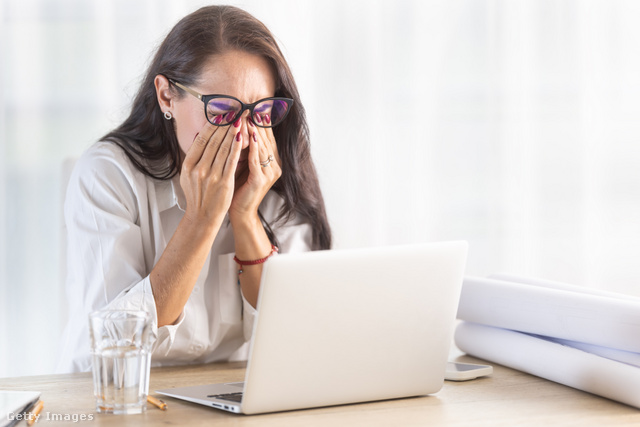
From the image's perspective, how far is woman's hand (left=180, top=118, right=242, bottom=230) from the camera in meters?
1.29

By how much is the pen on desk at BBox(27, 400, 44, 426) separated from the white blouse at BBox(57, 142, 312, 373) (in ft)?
1.10

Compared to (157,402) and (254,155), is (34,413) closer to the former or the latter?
(157,402)

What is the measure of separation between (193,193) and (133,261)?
0.18 meters

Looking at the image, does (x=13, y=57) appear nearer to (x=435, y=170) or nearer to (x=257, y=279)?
(x=257, y=279)

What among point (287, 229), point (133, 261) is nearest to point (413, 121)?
point (287, 229)

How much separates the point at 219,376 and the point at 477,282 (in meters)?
0.47

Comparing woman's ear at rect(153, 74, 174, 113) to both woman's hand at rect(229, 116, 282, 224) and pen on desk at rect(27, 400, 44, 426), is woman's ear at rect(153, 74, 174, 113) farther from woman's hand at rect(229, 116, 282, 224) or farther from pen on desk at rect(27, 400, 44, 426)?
pen on desk at rect(27, 400, 44, 426)

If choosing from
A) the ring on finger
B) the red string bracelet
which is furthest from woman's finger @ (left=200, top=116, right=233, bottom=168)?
the red string bracelet

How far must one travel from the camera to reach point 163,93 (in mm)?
1408

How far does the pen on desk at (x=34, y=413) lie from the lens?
2.61ft

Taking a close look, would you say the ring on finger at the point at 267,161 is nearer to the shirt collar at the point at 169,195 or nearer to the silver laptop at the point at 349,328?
the shirt collar at the point at 169,195

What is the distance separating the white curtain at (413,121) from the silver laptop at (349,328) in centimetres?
141

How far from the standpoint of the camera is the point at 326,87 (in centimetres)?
229

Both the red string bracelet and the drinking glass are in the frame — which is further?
the red string bracelet
